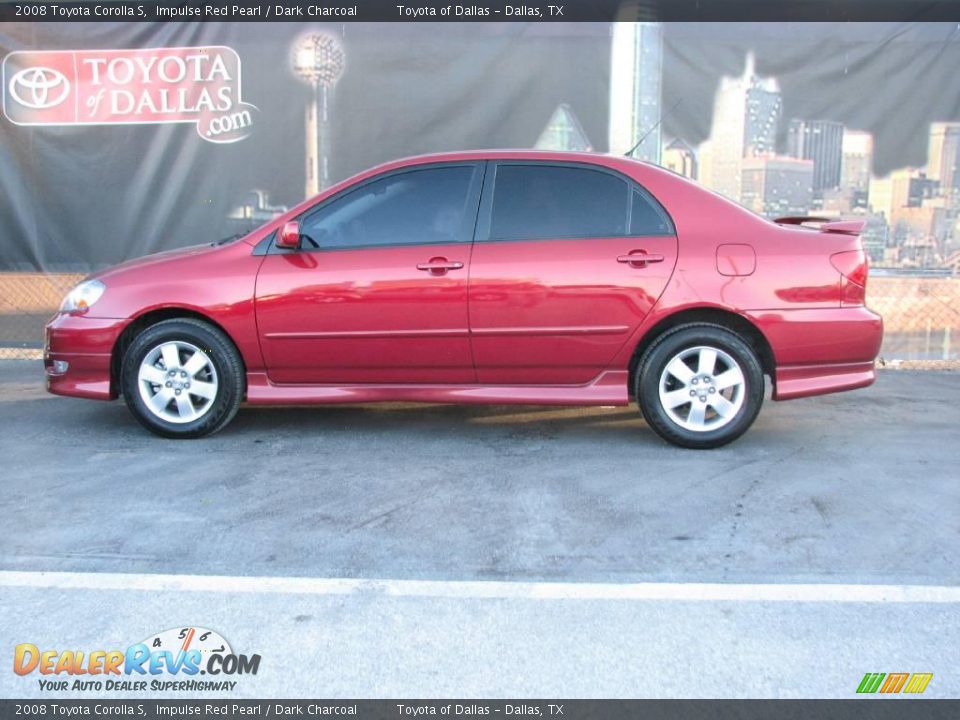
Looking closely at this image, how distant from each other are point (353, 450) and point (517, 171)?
1800 millimetres

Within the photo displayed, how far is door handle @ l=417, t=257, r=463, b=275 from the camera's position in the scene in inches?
189

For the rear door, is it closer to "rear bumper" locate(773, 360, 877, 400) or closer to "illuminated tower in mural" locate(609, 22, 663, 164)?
"rear bumper" locate(773, 360, 877, 400)

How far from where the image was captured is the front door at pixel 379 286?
484cm

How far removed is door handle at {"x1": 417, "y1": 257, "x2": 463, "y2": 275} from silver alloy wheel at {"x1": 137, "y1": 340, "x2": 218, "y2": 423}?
1.31 m

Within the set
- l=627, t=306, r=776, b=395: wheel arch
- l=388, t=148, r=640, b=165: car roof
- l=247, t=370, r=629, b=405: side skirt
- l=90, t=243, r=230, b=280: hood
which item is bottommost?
l=247, t=370, r=629, b=405: side skirt

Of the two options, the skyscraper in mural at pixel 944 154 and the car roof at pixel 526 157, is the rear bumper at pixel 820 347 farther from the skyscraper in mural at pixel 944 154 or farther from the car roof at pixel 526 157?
the skyscraper in mural at pixel 944 154

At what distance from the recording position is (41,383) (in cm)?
675

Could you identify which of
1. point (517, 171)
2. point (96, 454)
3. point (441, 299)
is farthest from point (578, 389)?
point (96, 454)

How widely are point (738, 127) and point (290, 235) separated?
14.0 ft

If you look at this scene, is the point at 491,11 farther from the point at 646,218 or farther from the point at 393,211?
the point at 646,218

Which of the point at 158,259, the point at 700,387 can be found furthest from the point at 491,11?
the point at 700,387

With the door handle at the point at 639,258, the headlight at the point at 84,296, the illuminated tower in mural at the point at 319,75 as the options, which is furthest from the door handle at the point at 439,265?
the illuminated tower in mural at the point at 319,75
